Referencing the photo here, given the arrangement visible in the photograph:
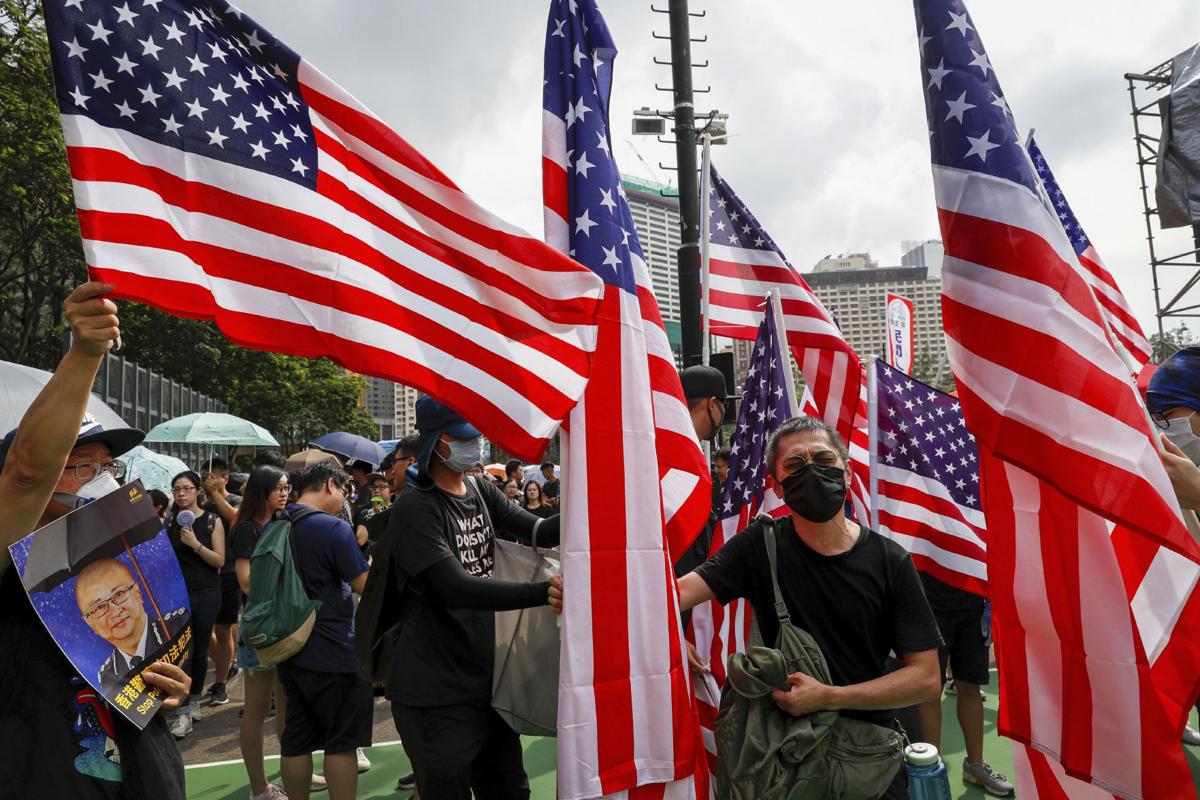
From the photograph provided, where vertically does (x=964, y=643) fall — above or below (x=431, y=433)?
below

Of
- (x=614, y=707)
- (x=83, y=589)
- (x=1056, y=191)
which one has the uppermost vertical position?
(x=1056, y=191)

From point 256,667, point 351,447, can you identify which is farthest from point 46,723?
point 351,447

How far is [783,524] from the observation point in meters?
2.88

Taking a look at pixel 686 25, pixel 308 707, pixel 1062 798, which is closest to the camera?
pixel 1062 798

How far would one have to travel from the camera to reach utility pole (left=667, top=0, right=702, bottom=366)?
8727 mm

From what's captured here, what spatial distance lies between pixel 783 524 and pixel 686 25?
732 centimetres

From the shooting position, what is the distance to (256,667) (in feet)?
16.8

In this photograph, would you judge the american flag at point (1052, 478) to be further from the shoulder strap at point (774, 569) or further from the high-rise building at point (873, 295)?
the high-rise building at point (873, 295)

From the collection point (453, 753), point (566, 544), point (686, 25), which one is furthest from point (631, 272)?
point (686, 25)

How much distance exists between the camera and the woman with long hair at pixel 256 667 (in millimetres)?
4977

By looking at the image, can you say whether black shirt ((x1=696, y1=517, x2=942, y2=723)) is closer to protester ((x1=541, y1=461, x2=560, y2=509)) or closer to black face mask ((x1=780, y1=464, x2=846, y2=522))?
black face mask ((x1=780, y1=464, x2=846, y2=522))

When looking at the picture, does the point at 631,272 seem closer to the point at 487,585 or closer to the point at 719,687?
the point at 487,585

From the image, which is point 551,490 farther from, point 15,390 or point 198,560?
point 15,390

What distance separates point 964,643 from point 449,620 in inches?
142
